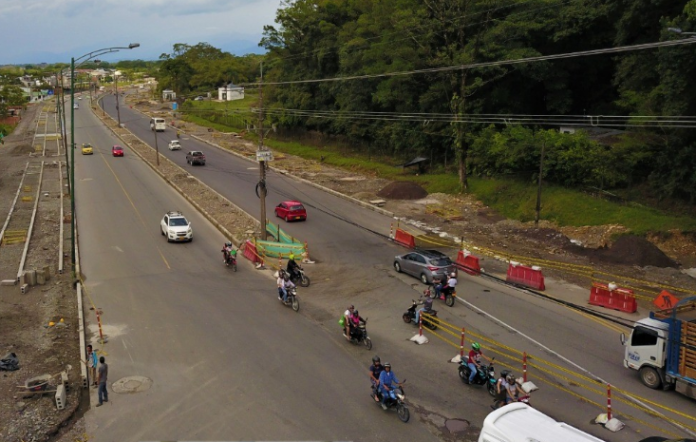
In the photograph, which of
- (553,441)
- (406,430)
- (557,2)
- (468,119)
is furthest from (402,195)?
(553,441)

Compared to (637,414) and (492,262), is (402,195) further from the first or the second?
(637,414)

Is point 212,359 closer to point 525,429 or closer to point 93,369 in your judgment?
point 93,369

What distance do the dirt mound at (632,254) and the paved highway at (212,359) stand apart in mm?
16233

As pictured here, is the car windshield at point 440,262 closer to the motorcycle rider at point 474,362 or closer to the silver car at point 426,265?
the silver car at point 426,265

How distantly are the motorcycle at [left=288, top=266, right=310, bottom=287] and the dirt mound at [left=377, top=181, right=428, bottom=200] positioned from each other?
65.8 ft

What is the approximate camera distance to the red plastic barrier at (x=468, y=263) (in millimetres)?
25997

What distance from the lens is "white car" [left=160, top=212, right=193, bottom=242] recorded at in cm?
3216

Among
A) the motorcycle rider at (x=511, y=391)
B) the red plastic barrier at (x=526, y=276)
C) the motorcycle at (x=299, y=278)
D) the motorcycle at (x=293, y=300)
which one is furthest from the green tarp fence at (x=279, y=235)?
the motorcycle rider at (x=511, y=391)

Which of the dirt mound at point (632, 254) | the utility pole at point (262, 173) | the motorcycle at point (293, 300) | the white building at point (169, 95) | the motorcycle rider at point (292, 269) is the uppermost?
the white building at point (169, 95)

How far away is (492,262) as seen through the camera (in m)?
28.1

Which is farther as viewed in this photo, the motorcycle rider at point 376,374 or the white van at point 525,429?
the motorcycle rider at point 376,374

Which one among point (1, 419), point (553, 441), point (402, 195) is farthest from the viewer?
point (402, 195)

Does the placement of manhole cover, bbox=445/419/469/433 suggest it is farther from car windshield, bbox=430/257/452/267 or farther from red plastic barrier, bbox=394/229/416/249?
red plastic barrier, bbox=394/229/416/249

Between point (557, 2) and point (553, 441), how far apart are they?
42.4m
